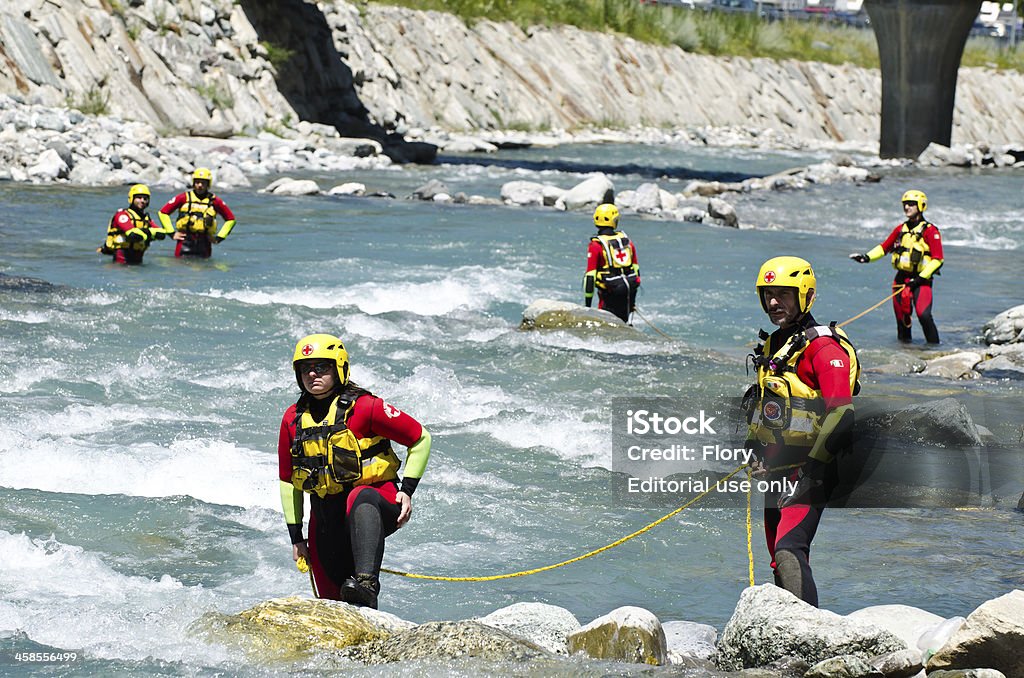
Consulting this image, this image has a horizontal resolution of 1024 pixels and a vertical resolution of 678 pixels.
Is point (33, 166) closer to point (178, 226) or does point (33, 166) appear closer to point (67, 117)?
point (67, 117)

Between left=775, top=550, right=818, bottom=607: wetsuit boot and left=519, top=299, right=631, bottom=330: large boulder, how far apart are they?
27.5ft

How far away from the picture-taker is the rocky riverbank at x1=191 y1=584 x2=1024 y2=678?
533 cm

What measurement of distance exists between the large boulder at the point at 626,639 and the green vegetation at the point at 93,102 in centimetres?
2830

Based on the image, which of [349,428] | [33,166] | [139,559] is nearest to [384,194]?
[33,166]

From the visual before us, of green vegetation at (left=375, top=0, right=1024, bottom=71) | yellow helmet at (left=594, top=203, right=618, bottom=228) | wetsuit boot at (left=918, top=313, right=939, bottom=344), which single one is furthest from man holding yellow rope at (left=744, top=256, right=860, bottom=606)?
green vegetation at (left=375, top=0, right=1024, bottom=71)

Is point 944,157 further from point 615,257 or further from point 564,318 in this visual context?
point 615,257

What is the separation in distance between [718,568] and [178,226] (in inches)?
477

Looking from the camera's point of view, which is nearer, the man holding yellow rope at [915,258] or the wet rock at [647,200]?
the man holding yellow rope at [915,258]

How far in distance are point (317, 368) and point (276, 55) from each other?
34342mm

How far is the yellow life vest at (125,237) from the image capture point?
1719 centimetres

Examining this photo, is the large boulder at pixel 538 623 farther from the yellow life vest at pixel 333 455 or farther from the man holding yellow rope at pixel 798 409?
the man holding yellow rope at pixel 798 409

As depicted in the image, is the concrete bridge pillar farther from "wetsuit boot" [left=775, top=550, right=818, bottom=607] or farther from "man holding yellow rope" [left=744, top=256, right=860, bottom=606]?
"wetsuit boot" [left=775, top=550, right=818, bottom=607]

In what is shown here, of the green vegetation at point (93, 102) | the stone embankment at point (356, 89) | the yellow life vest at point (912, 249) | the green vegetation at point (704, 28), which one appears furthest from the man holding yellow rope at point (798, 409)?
the green vegetation at point (704, 28)

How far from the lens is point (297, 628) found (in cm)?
595
